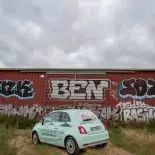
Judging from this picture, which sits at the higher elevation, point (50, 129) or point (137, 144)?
point (50, 129)

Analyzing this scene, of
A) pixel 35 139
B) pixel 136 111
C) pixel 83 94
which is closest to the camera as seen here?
pixel 35 139

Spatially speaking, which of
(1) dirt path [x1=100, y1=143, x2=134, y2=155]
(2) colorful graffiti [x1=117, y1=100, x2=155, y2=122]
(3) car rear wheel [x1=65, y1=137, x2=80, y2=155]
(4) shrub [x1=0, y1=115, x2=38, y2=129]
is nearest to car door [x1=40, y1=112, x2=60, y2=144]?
(3) car rear wheel [x1=65, y1=137, x2=80, y2=155]

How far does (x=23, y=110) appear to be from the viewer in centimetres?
1773

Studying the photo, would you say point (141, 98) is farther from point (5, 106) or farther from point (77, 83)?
point (5, 106)

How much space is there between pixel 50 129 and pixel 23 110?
364 inches

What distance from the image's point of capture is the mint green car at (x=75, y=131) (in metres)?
7.77

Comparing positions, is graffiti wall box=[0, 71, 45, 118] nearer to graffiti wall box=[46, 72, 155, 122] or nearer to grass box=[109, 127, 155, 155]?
graffiti wall box=[46, 72, 155, 122]

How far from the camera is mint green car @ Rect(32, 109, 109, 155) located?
25.5ft

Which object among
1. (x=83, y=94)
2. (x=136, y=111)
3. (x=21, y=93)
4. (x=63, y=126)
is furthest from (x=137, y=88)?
(x=63, y=126)

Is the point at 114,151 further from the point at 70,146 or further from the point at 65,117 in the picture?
the point at 65,117

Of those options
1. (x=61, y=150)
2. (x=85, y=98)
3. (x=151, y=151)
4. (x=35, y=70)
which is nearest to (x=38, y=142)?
(x=61, y=150)

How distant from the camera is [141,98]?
16.5 m

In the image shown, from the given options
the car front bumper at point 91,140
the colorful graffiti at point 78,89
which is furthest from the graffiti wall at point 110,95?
the car front bumper at point 91,140

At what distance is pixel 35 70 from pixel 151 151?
12297mm
